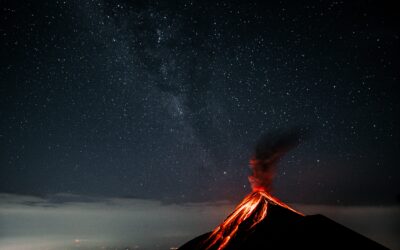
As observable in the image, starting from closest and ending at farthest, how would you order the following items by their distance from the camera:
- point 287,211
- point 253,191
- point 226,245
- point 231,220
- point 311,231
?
point 311,231 < point 226,245 < point 287,211 < point 231,220 < point 253,191

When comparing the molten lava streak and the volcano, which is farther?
the molten lava streak

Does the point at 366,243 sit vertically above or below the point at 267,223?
below

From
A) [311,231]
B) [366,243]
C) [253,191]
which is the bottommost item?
[366,243]

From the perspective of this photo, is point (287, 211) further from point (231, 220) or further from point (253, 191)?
point (253, 191)

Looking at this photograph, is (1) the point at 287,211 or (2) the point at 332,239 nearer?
(2) the point at 332,239

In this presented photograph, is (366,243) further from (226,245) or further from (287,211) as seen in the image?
(226,245)

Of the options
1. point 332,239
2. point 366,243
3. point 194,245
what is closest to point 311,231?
point 332,239

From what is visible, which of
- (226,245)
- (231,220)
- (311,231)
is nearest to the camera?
(311,231)
